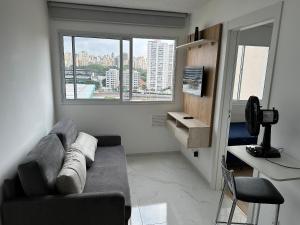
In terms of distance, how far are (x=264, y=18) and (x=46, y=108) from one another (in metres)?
2.81

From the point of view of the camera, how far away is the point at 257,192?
152 centimetres

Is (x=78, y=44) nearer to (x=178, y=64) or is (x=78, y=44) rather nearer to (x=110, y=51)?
(x=110, y=51)

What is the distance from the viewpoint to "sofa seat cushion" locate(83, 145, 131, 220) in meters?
2.05

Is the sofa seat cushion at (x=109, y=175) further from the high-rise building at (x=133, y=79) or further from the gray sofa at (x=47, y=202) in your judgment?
the high-rise building at (x=133, y=79)

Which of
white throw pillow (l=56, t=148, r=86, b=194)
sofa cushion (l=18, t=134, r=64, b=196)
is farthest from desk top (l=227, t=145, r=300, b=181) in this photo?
sofa cushion (l=18, t=134, r=64, b=196)

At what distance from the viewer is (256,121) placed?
5.48 feet

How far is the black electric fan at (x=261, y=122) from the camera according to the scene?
165 centimetres

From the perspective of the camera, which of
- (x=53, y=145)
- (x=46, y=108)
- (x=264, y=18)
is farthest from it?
(x=46, y=108)

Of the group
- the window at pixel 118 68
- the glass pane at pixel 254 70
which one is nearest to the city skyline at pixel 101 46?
the window at pixel 118 68

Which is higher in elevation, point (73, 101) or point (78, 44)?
point (78, 44)

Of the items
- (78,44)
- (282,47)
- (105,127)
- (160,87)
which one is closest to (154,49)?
(160,87)

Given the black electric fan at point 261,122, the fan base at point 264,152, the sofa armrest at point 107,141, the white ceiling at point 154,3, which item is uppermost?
the white ceiling at point 154,3

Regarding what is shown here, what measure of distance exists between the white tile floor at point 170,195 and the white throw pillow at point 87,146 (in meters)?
0.73

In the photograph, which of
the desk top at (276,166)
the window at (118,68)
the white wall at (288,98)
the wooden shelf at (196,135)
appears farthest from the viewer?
the window at (118,68)
